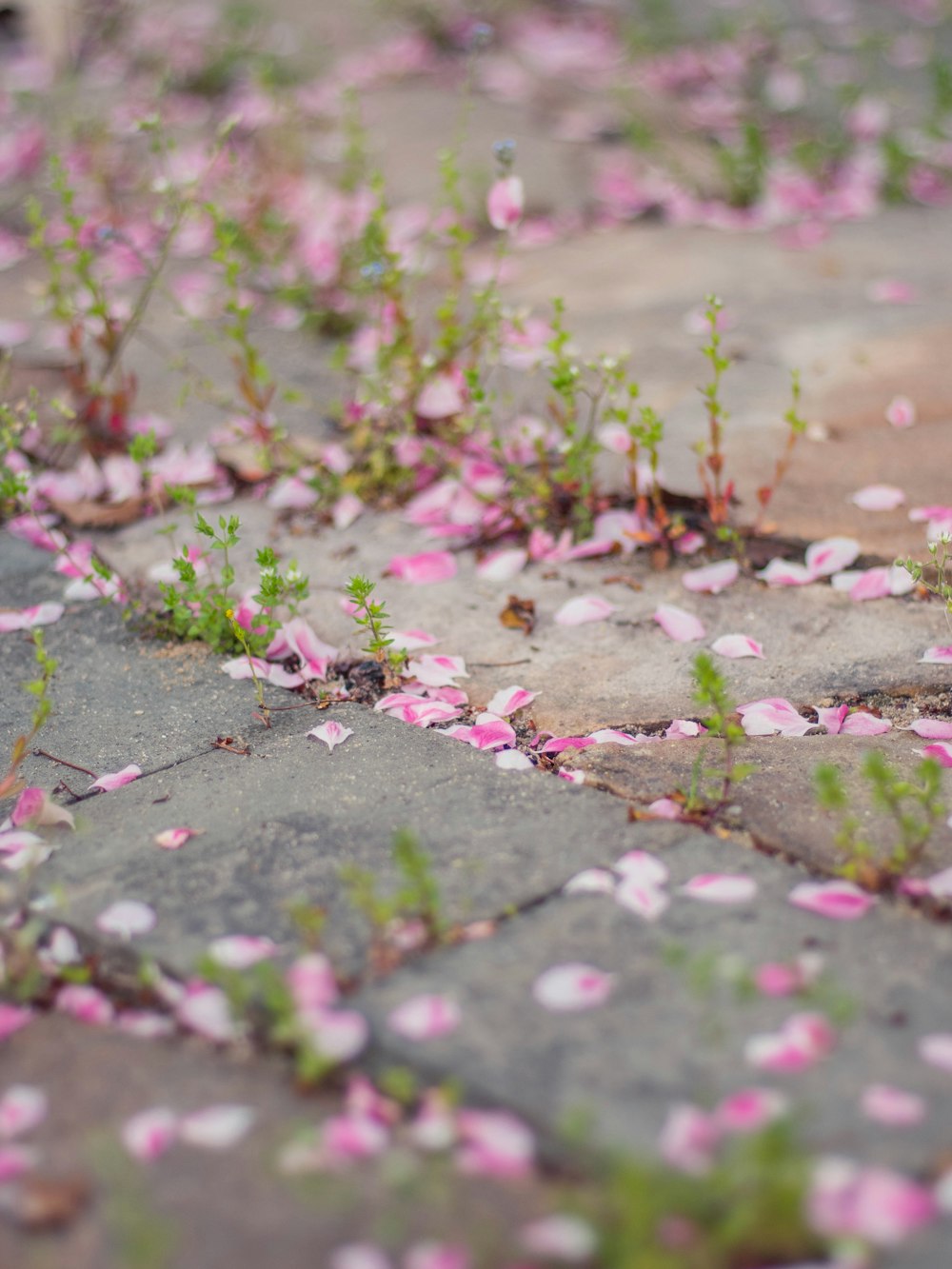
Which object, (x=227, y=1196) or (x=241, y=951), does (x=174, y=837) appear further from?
(x=227, y=1196)

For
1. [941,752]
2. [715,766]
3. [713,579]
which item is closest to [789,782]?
[715,766]

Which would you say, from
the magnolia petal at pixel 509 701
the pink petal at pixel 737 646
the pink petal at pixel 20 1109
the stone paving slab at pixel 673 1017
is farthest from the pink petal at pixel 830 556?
the pink petal at pixel 20 1109

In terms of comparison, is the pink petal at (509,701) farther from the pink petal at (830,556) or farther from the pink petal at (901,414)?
the pink petal at (901,414)

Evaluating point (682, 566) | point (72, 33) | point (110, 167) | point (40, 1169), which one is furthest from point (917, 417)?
point (72, 33)

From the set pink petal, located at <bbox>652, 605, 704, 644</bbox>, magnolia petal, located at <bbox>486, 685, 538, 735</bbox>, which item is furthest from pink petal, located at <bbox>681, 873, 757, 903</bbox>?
pink petal, located at <bbox>652, 605, 704, 644</bbox>

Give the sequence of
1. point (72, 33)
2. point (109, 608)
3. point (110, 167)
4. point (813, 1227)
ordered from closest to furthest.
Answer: point (813, 1227) → point (109, 608) → point (110, 167) → point (72, 33)

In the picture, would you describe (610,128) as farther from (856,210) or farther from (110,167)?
(110,167)

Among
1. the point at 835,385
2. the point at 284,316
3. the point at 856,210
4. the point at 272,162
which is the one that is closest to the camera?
the point at 835,385
